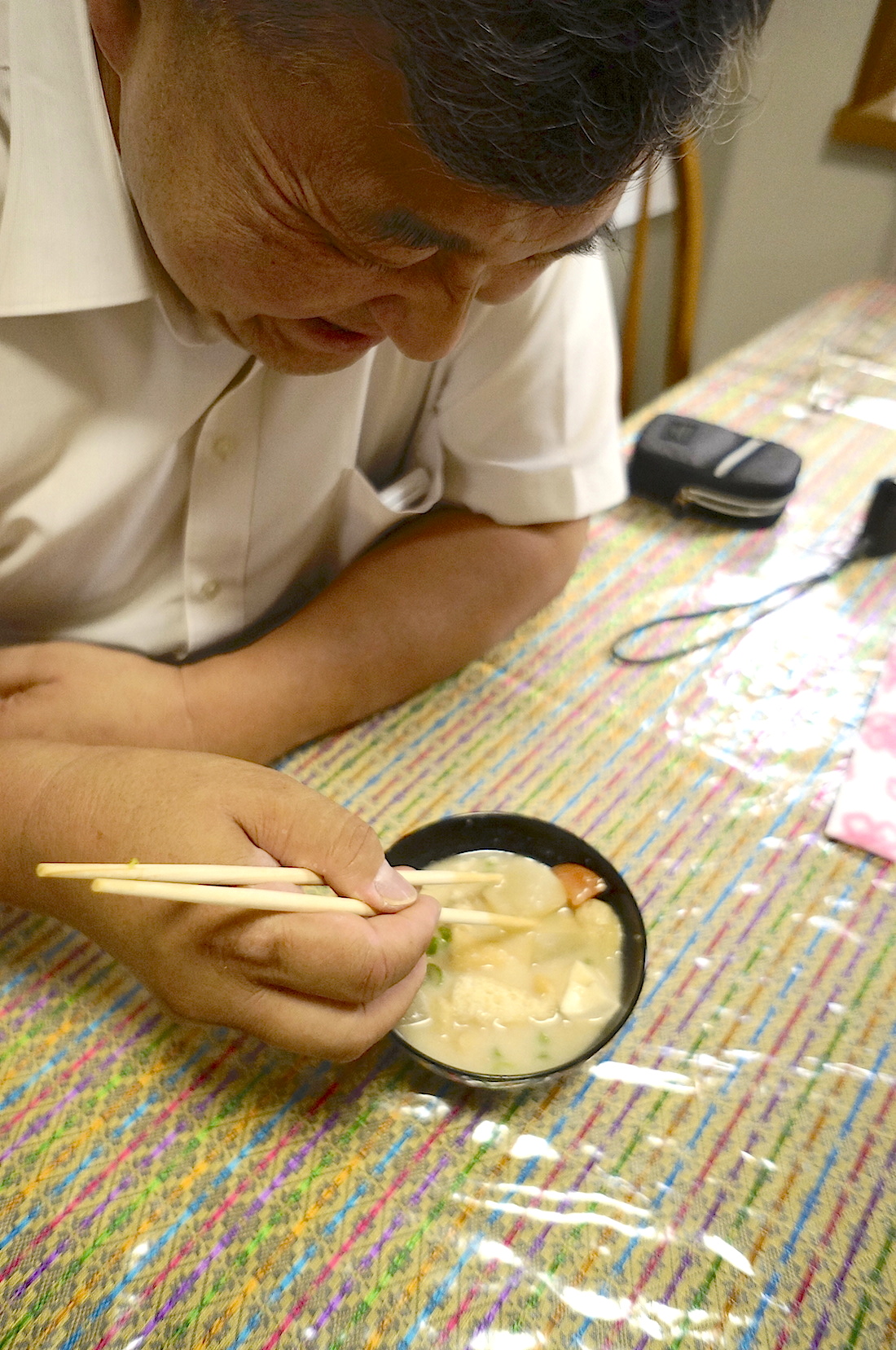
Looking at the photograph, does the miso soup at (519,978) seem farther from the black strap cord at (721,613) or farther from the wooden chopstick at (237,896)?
the black strap cord at (721,613)

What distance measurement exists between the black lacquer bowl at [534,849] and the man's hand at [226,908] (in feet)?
0.41

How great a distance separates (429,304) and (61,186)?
0.30 metres

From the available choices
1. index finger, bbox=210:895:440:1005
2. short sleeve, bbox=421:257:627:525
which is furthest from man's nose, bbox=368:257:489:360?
index finger, bbox=210:895:440:1005

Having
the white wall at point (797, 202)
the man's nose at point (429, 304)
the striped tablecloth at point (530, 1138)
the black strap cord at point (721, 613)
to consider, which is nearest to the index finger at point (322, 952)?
the striped tablecloth at point (530, 1138)

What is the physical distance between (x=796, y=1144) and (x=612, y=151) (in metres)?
0.65

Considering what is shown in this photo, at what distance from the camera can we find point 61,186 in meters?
0.66

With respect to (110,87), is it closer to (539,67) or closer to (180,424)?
(180,424)

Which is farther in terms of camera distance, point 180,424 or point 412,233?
point 180,424

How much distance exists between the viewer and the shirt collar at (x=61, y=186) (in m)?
0.63

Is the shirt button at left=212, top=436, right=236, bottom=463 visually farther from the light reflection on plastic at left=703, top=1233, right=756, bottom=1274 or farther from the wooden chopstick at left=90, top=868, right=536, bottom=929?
the light reflection on plastic at left=703, top=1233, right=756, bottom=1274

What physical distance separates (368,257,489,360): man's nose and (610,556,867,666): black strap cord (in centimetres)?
46

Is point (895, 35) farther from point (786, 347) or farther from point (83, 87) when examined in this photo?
point (83, 87)

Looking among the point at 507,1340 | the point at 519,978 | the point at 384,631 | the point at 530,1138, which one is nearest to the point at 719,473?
the point at 384,631

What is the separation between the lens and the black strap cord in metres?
1.01
